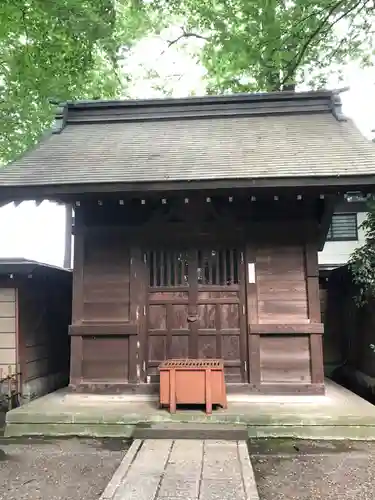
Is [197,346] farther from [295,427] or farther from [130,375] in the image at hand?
[295,427]


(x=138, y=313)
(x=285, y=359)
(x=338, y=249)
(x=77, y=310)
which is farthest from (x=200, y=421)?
(x=338, y=249)

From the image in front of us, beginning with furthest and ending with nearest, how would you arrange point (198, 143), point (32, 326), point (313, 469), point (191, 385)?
1. point (32, 326)
2. point (198, 143)
3. point (191, 385)
4. point (313, 469)

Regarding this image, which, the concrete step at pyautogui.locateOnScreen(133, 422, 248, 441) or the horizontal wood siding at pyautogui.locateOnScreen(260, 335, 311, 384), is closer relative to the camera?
the concrete step at pyautogui.locateOnScreen(133, 422, 248, 441)

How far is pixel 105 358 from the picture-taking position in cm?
568

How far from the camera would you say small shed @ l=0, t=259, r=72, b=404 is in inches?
246

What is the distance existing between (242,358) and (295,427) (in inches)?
51.8

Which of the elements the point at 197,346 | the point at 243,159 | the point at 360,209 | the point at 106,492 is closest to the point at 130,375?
the point at 197,346

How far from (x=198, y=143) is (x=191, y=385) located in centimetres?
354

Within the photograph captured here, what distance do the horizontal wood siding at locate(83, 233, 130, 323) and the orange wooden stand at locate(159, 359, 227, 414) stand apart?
1234 millimetres

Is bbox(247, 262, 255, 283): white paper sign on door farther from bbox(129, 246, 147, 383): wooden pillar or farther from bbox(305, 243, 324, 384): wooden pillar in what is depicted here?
bbox(129, 246, 147, 383): wooden pillar

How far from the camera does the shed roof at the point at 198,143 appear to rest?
5.20 m

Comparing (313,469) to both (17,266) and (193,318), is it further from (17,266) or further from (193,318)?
(17,266)

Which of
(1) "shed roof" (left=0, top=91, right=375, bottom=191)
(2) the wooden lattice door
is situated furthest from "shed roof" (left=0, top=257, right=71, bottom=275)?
(2) the wooden lattice door

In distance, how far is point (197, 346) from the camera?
18.6 feet
